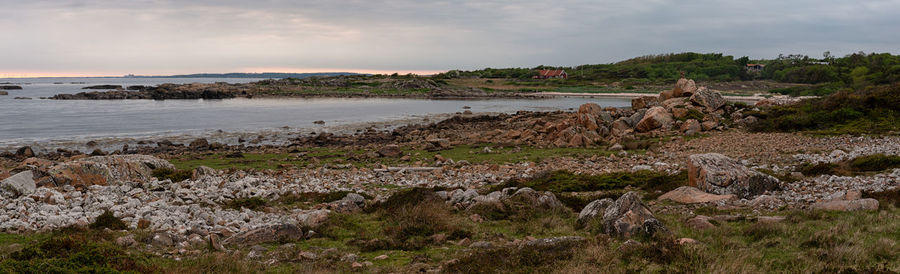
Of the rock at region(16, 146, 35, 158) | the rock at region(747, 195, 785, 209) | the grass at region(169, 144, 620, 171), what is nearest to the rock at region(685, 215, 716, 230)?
the rock at region(747, 195, 785, 209)

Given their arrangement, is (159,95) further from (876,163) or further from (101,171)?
(876,163)

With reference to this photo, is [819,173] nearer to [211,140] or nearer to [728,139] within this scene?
[728,139]

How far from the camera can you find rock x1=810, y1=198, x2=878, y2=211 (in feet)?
33.9

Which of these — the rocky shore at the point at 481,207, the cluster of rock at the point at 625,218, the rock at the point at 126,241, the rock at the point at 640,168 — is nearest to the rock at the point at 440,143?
the rocky shore at the point at 481,207

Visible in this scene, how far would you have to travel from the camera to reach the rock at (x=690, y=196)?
12.4 metres

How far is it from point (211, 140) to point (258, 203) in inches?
1091

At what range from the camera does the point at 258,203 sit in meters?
14.0

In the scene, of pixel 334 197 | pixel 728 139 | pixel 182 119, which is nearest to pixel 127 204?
pixel 334 197

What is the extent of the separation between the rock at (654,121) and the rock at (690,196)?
1783cm

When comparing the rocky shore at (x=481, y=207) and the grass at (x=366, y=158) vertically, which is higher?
the rocky shore at (x=481, y=207)

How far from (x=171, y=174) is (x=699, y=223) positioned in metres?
15.7

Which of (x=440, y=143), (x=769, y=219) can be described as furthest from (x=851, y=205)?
(x=440, y=143)

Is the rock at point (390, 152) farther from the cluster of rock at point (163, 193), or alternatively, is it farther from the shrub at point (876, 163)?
the shrub at point (876, 163)

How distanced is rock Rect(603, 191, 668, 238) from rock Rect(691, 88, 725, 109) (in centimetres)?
2714
